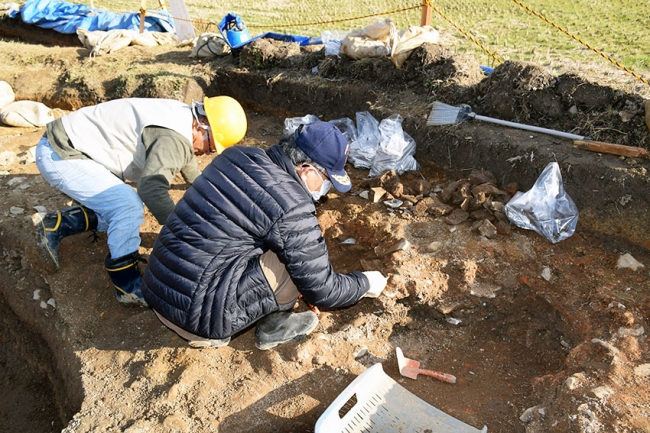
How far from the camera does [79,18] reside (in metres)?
9.22

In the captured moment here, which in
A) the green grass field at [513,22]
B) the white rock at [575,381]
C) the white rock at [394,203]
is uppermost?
the green grass field at [513,22]

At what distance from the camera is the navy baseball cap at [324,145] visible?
234 cm

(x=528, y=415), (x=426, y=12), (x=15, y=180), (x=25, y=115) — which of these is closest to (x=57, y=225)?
(x=15, y=180)

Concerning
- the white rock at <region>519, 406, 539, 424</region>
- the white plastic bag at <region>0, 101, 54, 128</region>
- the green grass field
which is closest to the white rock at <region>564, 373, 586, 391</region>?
the white rock at <region>519, 406, 539, 424</region>

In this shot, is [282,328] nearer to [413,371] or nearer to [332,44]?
[413,371]

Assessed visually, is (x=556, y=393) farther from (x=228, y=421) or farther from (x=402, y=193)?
(x=402, y=193)

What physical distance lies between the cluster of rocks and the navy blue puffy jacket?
4.62 ft

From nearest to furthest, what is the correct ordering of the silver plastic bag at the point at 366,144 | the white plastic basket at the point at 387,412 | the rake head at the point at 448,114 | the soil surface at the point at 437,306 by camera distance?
1. the white plastic basket at the point at 387,412
2. the soil surface at the point at 437,306
3. the rake head at the point at 448,114
4. the silver plastic bag at the point at 366,144

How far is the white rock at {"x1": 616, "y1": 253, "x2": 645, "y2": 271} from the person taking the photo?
307 cm

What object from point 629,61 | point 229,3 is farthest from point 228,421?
point 229,3

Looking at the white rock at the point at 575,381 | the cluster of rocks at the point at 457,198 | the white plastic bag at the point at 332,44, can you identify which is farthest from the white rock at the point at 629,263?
the white plastic bag at the point at 332,44

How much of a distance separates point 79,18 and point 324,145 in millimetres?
9069

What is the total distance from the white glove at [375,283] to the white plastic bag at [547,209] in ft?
3.72

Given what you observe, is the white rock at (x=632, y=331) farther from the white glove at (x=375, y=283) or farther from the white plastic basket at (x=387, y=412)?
the white glove at (x=375, y=283)
